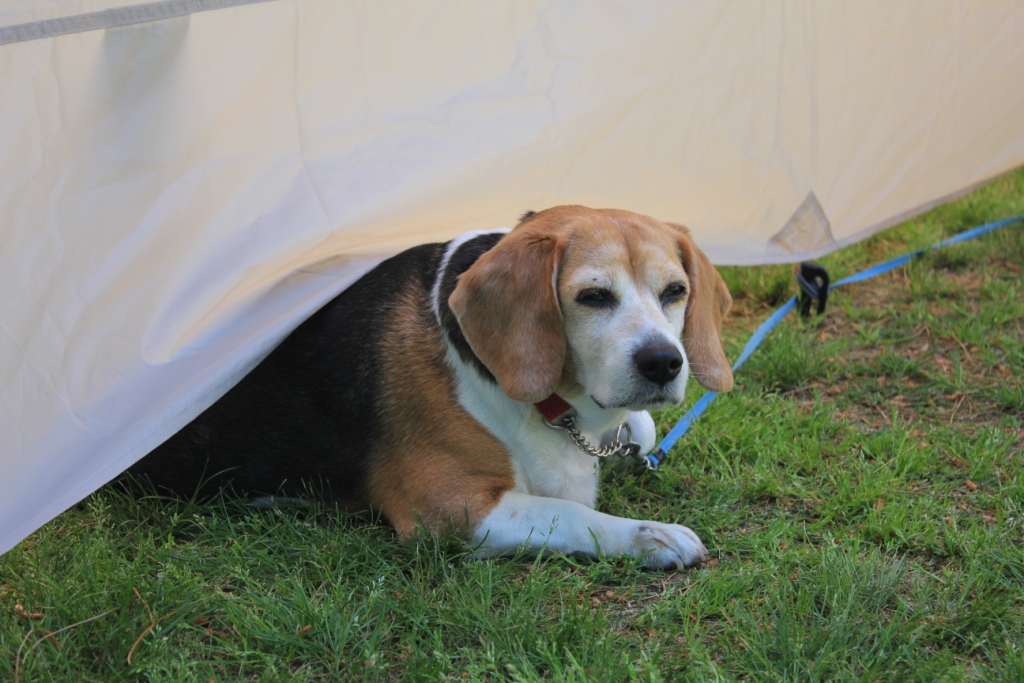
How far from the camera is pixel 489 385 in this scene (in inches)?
108

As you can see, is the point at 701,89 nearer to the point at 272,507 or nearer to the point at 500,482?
the point at 500,482

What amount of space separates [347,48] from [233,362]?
101cm

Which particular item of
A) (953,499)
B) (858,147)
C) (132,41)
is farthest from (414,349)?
(858,147)

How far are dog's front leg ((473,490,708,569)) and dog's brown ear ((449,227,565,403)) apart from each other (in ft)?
1.14

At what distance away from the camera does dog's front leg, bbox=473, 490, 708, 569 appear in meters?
2.59

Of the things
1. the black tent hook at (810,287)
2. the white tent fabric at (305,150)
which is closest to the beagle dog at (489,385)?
the white tent fabric at (305,150)

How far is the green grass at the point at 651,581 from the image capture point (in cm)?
218

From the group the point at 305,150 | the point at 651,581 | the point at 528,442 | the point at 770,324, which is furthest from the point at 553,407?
the point at 770,324

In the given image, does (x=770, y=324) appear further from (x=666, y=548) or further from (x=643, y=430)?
(x=666, y=548)

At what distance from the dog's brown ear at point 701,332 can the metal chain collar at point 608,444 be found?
0.36 meters

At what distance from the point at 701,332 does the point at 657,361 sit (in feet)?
A: 1.37

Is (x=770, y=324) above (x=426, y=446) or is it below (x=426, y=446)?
below

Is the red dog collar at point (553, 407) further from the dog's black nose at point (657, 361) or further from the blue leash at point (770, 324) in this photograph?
the blue leash at point (770, 324)

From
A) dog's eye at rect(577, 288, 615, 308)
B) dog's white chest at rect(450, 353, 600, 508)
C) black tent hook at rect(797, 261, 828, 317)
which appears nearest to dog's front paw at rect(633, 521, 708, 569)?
dog's white chest at rect(450, 353, 600, 508)
